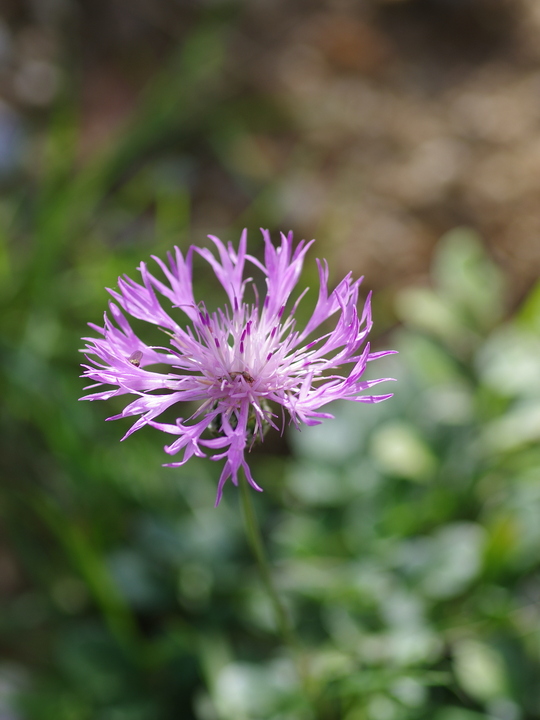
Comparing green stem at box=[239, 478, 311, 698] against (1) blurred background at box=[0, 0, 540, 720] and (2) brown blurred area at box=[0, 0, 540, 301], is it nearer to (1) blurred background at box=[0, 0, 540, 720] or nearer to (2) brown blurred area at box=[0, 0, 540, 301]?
(1) blurred background at box=[0, 0, 540, 720]

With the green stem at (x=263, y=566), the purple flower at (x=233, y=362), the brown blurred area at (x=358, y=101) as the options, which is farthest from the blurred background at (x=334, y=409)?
the purple flower at (x=233, y=362)

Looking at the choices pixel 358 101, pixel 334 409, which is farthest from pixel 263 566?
pixel 358 101

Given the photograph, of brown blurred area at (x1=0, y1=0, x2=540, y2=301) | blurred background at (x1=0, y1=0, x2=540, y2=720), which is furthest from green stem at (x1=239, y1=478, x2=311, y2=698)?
brown blurred area at (x1=0, y1=0, x2=540, y2=301)

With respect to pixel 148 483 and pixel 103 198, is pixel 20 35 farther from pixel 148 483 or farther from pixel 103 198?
pixel 148 483

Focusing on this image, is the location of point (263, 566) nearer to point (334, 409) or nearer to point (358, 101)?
point (334, 409)

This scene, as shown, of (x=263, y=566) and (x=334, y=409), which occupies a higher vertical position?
(x=334, y=409)

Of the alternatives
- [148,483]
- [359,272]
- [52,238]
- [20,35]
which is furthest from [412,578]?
[20,35]
